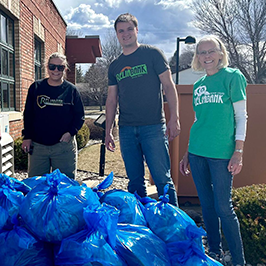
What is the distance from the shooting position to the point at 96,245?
1416 millimetres

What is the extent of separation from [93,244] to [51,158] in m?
1.78

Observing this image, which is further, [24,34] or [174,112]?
[24,34]

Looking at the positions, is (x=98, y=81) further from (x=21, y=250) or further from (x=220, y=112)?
(x=21, y=250)

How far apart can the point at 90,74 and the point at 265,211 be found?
92.9 feet

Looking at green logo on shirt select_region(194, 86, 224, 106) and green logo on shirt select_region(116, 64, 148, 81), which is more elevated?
green logo on shirt select_region(116, 64, 148, 81)

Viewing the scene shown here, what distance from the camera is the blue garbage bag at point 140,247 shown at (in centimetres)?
149

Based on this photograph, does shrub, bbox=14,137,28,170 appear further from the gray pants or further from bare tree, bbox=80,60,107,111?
bare tree, bbox=80,60,107,111

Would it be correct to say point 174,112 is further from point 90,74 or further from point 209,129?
point 90,74

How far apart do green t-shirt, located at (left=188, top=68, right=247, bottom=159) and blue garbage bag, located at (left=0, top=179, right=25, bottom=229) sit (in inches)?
52.8

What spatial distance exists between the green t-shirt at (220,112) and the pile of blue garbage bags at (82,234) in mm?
653

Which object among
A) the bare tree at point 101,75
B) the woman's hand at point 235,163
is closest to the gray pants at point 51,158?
the woman's hand at point 235,163

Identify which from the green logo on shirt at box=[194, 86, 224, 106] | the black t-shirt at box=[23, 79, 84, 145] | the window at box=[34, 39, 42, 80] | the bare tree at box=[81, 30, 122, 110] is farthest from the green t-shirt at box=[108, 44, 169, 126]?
the bare tree at box=[81, 30, 122, 110]

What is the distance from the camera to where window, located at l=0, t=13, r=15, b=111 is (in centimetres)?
630

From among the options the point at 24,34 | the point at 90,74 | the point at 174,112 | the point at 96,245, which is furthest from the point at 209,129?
the point at 90,74
